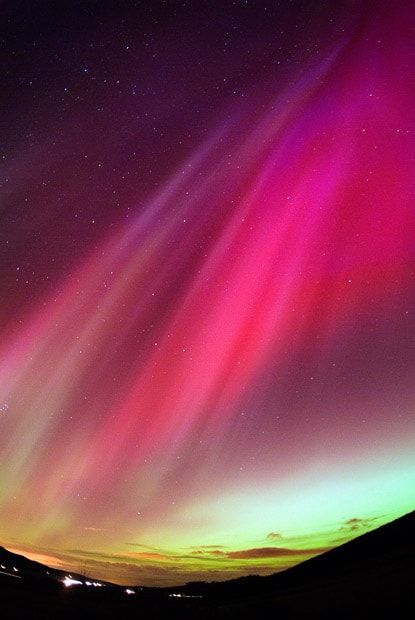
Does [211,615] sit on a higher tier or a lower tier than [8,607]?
lower

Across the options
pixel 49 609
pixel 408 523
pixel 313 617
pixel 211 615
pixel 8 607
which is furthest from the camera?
pixel 408 523

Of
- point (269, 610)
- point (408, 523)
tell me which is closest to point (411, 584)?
point (269, 610)

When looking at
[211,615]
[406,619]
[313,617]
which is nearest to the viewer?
[406,619]

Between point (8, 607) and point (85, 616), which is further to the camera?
point (85, 616)

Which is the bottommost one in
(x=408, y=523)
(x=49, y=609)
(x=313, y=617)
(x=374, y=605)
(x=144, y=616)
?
(x=144, y=616)

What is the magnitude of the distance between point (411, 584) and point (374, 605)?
1.09 m

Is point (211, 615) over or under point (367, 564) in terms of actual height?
under

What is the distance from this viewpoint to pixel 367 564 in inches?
611

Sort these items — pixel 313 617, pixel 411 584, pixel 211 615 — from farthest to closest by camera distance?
pixel 211 615 < pixel 313 617 < pixel 411 584

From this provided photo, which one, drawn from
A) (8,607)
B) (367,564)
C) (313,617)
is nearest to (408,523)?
(367,564)

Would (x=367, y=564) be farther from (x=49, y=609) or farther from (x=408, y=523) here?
(x=49, y=609)

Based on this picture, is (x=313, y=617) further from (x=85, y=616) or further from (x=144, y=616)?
(x=144, y=616)

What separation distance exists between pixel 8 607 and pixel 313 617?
940 centimetres

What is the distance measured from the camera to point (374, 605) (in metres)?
10.9
